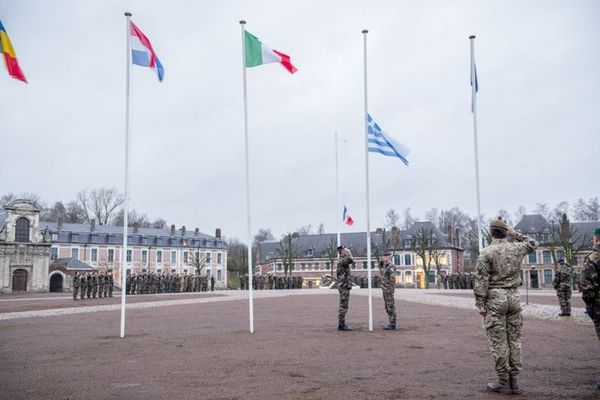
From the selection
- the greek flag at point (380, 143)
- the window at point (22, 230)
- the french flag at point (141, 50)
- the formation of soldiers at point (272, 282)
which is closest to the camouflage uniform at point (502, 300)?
the greek flag at point (380, 143)

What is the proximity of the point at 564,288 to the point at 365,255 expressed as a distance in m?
67.2

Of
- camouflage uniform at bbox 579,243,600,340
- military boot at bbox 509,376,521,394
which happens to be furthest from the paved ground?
camouflage uniform at bbox 579,243,600,340

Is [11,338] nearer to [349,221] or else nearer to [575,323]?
[575,323]

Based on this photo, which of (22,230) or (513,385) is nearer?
(513,385)

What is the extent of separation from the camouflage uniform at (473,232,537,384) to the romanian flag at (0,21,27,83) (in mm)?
11344

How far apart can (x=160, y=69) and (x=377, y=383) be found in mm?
10971

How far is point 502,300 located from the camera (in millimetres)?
6719

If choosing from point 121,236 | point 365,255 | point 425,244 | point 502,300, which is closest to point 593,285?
point 502,300

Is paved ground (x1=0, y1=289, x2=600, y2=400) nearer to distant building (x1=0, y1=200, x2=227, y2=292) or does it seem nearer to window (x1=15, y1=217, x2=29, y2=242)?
distant building (x1=0, y1=200, x2=227, y2=292)

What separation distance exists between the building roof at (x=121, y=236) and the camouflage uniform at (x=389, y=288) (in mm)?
62299

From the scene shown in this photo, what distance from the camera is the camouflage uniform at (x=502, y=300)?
21.4 ft

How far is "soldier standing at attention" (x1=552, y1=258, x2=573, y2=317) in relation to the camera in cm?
1741

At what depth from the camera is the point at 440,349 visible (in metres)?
9.73

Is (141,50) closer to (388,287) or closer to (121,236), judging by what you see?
(388,287)
